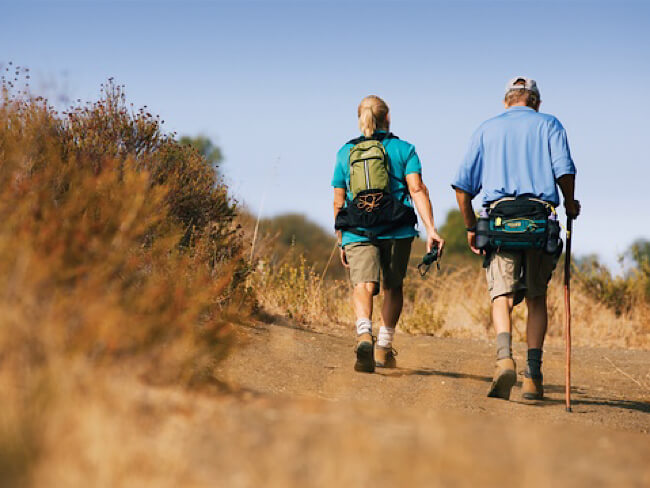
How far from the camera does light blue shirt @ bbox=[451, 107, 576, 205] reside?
570 cm

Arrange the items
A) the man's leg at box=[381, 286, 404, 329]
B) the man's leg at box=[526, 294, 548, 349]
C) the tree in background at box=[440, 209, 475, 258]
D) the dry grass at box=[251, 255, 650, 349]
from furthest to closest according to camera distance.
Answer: the tree in background at box=[440, 209, 475, 258] < the dry grass at box=[251, 255, 650, 349] < the man's leg at box=[381, 286, 404, 329] < the man's leg at box=[526, 294, 548, 349]

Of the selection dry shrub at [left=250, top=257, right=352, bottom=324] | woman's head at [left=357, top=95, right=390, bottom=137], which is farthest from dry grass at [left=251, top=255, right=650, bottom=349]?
woman's head at [left=357, top=95, right=390, bottom=137]

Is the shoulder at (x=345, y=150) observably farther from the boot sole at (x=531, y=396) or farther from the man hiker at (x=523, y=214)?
the boot sole at (x=531, y=396)

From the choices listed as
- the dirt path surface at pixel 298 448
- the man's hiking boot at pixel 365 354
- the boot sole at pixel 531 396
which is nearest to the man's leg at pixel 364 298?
the man's hiking boot at pixel 365 354

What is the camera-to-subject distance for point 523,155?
18.9ft

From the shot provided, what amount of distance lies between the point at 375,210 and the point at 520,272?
119 centimetres

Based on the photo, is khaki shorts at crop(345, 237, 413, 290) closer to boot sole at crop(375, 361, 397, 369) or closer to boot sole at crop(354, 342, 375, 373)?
boot sole at crop(354, 342, 375, 373)

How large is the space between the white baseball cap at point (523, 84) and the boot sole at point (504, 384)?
7.07ft

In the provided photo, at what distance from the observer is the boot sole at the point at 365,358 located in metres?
6.02

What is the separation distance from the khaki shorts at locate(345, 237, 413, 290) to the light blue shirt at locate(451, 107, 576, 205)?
81cm

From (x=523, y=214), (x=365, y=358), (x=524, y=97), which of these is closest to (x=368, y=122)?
(x=524, y=97)

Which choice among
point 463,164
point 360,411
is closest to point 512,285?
point 463,164

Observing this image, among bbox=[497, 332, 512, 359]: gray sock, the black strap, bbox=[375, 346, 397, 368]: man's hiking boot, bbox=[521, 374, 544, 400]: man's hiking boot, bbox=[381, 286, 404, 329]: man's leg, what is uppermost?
the black strap

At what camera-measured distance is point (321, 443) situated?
8.99 feet
